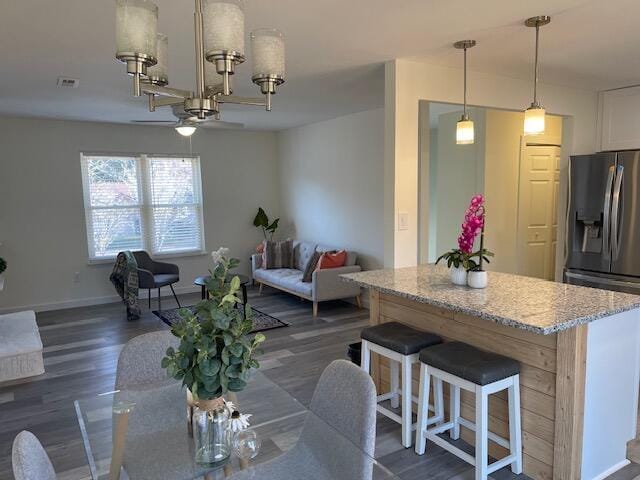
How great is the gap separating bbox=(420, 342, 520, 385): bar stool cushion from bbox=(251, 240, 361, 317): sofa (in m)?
2.86

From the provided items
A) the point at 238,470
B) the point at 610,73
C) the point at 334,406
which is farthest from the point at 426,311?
the point at 610,73

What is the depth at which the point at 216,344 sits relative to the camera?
1391 mm

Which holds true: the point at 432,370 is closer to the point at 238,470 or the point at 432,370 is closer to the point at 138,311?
the point at 238,470

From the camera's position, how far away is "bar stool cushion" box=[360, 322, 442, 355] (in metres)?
2.54

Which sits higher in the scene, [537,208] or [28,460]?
[537,208]

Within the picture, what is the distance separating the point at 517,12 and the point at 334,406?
2.19m

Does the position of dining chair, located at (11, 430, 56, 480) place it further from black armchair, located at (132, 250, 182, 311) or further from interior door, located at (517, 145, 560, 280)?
interior door, located at (517, 145, 560, 280)

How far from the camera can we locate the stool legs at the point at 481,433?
6.92ft

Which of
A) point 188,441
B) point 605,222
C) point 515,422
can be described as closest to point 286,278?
point 605,222

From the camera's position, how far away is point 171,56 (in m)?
3.09

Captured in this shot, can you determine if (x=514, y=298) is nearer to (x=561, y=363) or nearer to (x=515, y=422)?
(x=561, y=363)

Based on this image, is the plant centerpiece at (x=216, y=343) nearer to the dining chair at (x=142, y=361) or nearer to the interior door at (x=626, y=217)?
the dining chair at (x=142, y=361)

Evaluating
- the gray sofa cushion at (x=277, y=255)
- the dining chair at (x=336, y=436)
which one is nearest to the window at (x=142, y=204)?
the gray sofa cushion at (x=277, y=255)

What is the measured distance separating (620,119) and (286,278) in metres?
4.11
